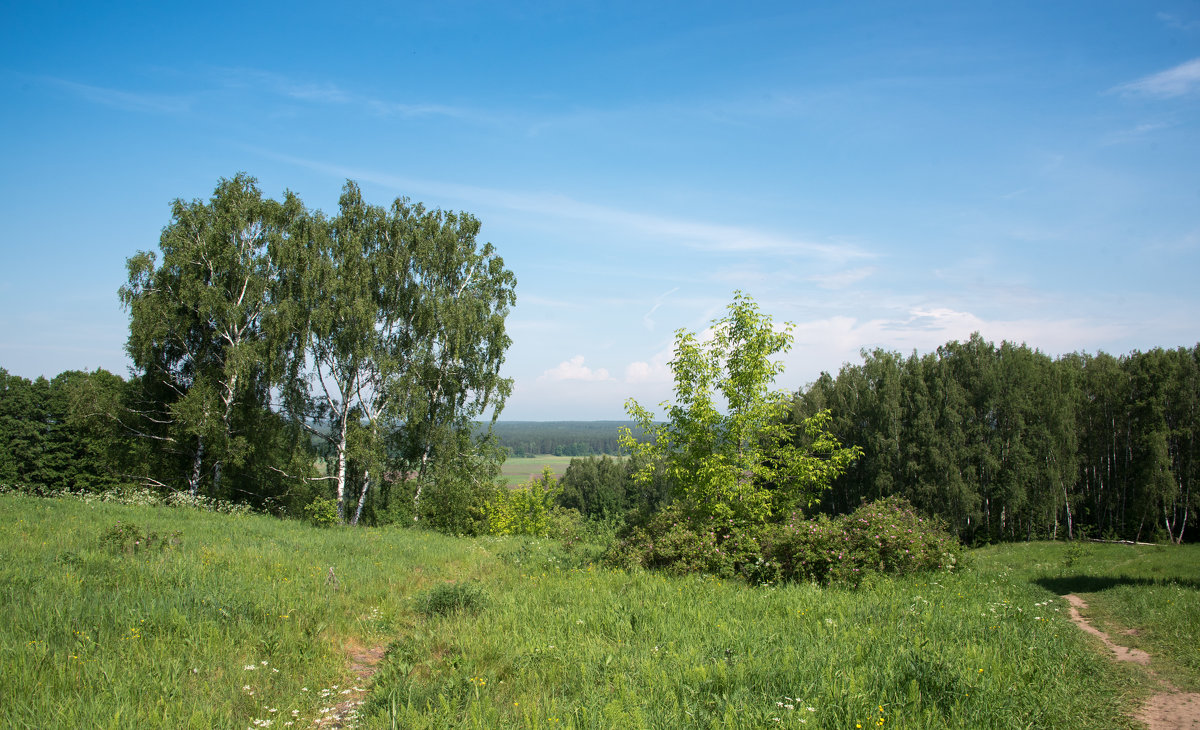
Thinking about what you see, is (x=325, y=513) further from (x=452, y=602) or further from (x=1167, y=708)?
(x=1167, y=708)

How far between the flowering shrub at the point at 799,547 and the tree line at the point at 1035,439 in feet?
91.7

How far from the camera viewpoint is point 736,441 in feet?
42.0

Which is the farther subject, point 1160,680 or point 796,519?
point 796,519

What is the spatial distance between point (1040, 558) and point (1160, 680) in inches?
762

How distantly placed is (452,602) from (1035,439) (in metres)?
42.2

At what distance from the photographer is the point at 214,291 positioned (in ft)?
78.4

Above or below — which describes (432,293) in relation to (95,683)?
above

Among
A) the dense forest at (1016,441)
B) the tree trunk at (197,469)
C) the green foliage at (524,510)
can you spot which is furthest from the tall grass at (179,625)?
the dense forest at (1016,441)

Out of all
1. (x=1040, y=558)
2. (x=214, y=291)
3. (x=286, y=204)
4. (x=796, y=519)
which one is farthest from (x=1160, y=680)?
(x=286, y=204)

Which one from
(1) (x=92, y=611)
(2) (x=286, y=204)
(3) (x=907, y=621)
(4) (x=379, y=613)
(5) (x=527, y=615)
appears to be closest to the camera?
(1) (x=92, y=611)

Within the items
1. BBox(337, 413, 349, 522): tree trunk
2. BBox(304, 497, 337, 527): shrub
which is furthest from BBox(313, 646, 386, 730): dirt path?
BBox(337, 413, 349, 522): tree trunk

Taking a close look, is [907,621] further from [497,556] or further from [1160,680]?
[497,556]

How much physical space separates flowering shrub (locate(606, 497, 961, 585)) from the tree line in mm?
27964

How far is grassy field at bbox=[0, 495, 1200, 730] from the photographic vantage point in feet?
15.5
